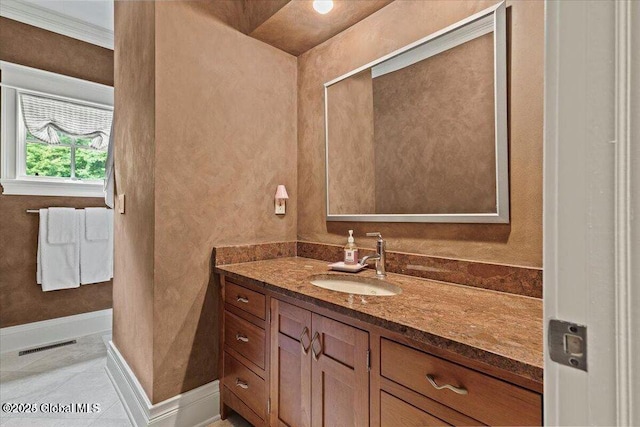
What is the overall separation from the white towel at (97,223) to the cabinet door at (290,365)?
2.41 meters

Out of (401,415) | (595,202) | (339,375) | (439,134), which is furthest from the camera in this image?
(439,134)

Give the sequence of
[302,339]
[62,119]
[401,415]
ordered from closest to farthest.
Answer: [401,415]
[302,339]
[62,119]

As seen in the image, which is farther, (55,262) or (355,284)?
(55,262)

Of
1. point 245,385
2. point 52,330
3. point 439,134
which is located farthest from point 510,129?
point 52,330

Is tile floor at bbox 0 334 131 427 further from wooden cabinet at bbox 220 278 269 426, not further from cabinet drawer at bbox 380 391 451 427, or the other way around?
cabinet drawer at bbox 380 391 451 427

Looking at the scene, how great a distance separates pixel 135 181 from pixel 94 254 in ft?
5.21

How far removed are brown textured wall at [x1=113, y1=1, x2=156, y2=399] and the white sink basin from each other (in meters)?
0.86

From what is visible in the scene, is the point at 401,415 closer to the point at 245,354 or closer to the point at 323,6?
the point at 245,354

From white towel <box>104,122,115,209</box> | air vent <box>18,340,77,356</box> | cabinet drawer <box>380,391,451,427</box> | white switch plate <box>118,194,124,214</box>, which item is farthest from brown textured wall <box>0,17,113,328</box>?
cabinet drawer <box>380,391,451,427</box>

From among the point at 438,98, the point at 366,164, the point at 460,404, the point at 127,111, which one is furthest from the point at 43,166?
the point at 460,404

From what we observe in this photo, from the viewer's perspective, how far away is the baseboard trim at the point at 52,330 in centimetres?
256

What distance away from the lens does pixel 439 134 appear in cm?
146

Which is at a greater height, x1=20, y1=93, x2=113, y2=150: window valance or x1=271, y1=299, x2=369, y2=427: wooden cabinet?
x1=20, y1=93, x2=113, y2=150: window valance

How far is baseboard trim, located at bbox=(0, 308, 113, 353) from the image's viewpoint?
256 centimetres
